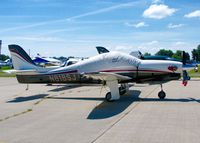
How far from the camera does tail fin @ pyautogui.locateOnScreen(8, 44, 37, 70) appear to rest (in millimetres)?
15352

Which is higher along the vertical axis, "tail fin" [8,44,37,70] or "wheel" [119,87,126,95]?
"tail fin" [8,44,37,70]

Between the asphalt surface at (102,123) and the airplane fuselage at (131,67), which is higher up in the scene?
the airplane fuselage at (131,67)

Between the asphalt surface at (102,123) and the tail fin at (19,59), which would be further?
the tail fin at (19,59)

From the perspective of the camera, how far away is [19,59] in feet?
50.4

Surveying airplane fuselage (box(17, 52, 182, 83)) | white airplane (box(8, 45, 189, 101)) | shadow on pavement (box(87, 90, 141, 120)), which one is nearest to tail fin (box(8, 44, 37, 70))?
white airplane (box(8, 45, 189, 101))

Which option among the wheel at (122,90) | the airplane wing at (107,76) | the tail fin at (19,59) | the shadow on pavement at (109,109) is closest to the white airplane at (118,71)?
the airplane wing at (107,76)

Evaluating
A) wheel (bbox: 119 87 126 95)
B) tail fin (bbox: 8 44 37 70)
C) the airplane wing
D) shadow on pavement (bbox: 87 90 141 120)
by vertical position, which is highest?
tail fin (bbox: 8 44 37 70)

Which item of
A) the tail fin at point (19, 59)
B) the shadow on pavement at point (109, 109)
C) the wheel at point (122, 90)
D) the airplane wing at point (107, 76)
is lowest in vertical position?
the shadow on pavement at point (109, 109)

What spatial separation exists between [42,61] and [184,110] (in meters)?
51.6

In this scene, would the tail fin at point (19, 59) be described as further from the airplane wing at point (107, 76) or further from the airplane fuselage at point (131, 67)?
the airplane wing at point (107, 76)

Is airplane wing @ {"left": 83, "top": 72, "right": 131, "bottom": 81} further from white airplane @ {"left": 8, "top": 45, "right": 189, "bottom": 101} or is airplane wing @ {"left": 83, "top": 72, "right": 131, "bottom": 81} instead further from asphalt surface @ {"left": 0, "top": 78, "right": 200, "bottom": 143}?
asphalt surface @ {"left": 0, "top": 78, "right": 200, "bottom": 143}

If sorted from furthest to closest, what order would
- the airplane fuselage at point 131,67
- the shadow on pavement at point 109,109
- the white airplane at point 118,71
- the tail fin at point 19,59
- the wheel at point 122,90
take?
the tail fin at point 19,59 → the wheel at point 122,90 → the airplane fuselage at point 131,67 → the white airplane at point 118,71 → the shadow on pavement at point 109,109

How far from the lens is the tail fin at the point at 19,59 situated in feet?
50.4

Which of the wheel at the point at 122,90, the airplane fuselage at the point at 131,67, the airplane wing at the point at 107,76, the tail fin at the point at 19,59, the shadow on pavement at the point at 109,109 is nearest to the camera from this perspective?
the shadow on pavement at the point at 109,109
